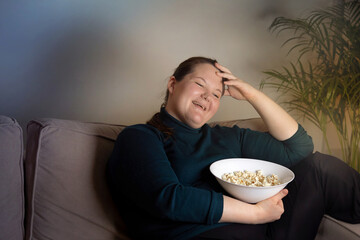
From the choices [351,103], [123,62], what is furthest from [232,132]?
[351,103]

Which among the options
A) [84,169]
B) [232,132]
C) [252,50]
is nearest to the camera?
[84,169]

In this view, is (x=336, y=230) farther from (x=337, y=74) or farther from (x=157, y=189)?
(x=337, y=74)

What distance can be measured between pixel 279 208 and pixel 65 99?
4.10 ft

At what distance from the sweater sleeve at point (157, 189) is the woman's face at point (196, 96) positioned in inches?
10.4

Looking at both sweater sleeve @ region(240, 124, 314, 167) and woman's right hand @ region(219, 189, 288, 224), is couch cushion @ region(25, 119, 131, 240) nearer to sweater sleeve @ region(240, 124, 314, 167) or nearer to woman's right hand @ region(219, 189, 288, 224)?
woman's right hand @ region(219, 189, 288, 224)

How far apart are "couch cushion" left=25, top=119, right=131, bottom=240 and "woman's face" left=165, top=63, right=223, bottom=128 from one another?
37 centimetres

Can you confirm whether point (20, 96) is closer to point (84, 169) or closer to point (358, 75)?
point (84, 169)

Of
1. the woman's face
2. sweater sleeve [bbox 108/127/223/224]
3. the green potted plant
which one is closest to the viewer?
sweater sleeve [bbox 108/127/223/224]

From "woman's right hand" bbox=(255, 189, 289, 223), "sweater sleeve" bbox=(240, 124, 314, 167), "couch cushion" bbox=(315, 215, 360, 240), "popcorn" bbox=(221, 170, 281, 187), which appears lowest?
"couch cushion" bbox=(315, 215, 360, 240)

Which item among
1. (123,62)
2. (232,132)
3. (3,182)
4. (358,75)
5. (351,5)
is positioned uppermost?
(351,5)

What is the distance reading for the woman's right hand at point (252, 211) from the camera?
0.97 meters

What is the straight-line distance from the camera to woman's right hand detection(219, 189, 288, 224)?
0.97 meters

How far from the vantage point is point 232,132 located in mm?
1379

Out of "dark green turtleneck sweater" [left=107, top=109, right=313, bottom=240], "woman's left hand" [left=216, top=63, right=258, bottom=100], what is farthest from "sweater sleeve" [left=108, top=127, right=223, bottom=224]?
"woman's left hand" [left=216, top=63, right=258, bottom=100]
